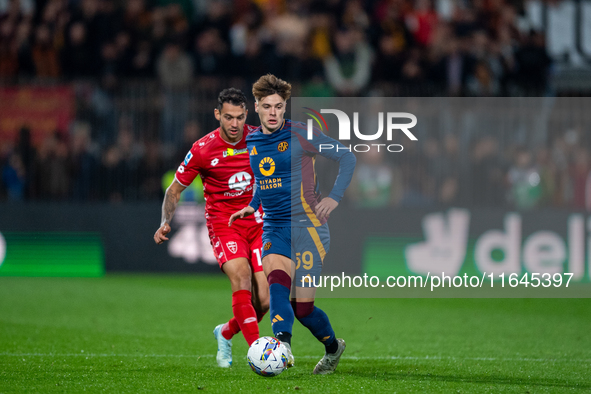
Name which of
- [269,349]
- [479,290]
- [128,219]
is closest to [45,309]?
[128,219]

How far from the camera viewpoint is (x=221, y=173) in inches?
263

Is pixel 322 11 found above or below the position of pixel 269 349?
above

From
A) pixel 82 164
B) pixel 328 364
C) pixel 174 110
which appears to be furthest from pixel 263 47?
pixel 328 364

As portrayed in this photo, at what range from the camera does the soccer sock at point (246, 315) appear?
20.4 feet

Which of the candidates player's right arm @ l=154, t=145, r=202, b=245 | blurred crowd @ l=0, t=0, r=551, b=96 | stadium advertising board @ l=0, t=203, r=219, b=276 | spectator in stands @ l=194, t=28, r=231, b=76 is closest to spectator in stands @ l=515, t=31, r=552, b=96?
blurred crowd @ l=0, t=0, r=551, b=96

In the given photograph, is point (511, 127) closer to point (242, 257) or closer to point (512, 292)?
point (512, 292)

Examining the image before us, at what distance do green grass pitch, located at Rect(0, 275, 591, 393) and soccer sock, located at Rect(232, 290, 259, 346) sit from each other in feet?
1.01

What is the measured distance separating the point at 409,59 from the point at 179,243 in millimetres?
5466

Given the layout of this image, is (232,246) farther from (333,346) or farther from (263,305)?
(333,346)

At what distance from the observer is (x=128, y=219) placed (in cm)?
1423

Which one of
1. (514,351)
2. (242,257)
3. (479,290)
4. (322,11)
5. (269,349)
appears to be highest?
(322,11)

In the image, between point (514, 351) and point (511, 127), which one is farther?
point (511, 127)

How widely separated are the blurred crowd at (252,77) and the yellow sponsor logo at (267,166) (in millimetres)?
7050

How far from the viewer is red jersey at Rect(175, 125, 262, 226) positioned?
6664 millimetres
